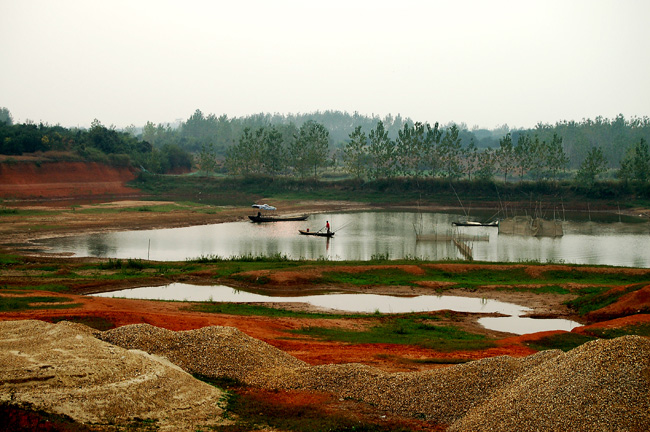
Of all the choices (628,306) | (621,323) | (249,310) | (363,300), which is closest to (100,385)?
(249,310)

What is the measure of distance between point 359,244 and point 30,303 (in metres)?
29.1

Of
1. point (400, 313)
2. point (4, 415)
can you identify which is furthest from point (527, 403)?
point (400, 313)

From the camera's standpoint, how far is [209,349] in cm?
1526

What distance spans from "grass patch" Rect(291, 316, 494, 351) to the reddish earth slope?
64939mm

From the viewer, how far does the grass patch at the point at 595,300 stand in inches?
978

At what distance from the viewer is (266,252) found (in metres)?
44.3

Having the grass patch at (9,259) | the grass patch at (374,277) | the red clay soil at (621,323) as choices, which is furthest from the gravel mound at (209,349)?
the grass patch at (9,259)

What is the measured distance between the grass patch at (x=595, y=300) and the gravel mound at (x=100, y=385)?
60.1ft

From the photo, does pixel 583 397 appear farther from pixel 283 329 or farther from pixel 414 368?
pixel 283 329

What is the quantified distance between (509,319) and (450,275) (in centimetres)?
764

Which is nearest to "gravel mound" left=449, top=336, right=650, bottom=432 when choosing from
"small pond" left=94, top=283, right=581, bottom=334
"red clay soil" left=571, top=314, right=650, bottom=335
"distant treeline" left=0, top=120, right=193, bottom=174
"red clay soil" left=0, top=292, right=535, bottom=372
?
"red clay soil" left=0, top=292, right=535, bottom=372

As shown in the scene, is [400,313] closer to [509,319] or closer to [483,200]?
Answer: [509,319]

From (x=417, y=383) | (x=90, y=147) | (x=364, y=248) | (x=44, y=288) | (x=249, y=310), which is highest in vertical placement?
(x=90, y=147)

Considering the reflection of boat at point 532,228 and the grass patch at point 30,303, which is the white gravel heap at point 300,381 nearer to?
the grass patch at point 30,303
